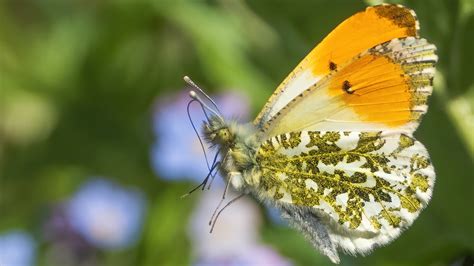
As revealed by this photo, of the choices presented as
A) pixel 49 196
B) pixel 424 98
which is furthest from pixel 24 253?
pixel 424 98

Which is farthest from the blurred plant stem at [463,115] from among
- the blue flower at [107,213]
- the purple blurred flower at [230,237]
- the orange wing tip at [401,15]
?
the blue flower at [107,213]

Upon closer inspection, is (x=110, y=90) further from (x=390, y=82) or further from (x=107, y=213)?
(x=390, y=82)

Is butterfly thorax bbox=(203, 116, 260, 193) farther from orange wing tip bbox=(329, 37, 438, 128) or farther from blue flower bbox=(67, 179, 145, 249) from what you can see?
blue flower bbox=(67, 179, 145, 249)

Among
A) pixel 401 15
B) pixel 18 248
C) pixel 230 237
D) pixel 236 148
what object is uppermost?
pixel 401 15

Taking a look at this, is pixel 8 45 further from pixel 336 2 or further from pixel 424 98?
pixel 424 98

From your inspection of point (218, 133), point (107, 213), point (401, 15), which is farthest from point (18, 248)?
point (401, 15)

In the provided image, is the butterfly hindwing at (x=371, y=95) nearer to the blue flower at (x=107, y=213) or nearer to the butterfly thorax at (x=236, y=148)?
the butterfly thorax at (x=236, y=148)

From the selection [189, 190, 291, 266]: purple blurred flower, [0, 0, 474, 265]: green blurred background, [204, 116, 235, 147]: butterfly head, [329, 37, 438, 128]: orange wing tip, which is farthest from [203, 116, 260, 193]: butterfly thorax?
[189, 190, 291, 266]: purple blurred flower
